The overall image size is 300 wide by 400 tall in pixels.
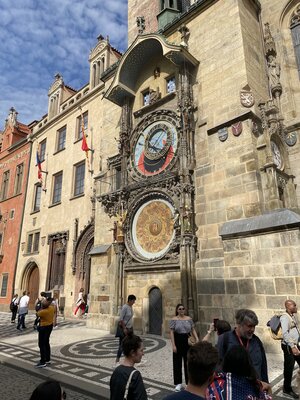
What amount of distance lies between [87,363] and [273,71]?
12.1 meters

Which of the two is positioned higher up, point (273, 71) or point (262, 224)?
point (273, 71)

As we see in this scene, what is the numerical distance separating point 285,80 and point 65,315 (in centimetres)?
1636

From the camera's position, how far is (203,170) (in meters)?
10.8

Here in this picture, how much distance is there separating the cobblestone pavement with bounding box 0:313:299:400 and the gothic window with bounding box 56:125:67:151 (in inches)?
593

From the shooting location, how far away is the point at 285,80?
1189 centimetres

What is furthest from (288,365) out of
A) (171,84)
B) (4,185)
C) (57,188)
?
(4,185)

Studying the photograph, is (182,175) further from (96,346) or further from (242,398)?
(242,398)

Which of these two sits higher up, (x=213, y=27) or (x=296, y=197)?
(x=213, y=27)

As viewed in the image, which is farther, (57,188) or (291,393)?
(57,188)

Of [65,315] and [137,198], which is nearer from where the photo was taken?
[137,198]

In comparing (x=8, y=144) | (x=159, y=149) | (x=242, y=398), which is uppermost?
(x=8, y=144)

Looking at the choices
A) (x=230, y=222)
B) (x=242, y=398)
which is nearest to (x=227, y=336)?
(x=242, y=398)

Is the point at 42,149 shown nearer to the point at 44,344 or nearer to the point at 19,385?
the point at 44,344

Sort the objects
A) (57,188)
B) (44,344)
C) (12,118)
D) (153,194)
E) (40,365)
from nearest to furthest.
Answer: (40,365) < (44,344) < (153,194) < (57,188) < (12,118)
